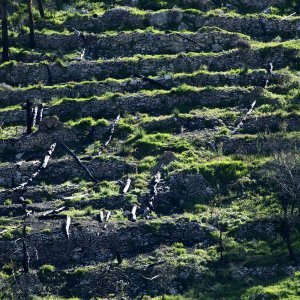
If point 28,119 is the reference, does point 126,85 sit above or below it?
above

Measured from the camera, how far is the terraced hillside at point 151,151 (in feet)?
139

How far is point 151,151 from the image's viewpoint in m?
50.3

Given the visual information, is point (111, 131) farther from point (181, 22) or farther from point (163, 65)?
point (181, 22)

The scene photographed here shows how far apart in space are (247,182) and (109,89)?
11298 mm

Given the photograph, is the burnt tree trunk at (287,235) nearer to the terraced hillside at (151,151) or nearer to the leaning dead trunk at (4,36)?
the terraced hillside at (151,151)

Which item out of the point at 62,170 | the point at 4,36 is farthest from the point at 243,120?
the point at 4,36

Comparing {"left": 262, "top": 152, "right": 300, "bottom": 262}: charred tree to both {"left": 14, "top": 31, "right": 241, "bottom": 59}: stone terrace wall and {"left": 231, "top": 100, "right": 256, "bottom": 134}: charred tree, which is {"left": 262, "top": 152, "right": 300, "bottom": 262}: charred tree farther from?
{"left": 14, "top": 31, "right": 241, "bottom": 59}: stone terrace wall

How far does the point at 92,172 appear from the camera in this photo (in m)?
48.9

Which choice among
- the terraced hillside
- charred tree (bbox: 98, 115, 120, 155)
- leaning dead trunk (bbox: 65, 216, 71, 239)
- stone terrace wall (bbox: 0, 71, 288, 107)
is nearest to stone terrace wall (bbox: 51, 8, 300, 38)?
the terraced hillside

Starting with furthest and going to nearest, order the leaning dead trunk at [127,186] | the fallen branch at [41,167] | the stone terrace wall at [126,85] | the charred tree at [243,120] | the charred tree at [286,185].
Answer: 1. the stone terrace wall at [126,85]
2. the charred tree at [243,120]
3. the fallen branch at [41,167]
4. the leaning dead trunk at [127,186]
5. the charred tree at [286,185]

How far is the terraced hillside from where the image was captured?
1665 inches

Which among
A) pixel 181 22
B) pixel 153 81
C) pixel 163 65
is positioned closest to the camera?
pixel 153 81

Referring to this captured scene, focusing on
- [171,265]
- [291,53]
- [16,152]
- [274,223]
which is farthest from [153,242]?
[291,53]

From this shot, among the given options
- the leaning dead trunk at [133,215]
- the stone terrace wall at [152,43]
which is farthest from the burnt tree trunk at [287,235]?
the stone terrace wall at [152,43]
